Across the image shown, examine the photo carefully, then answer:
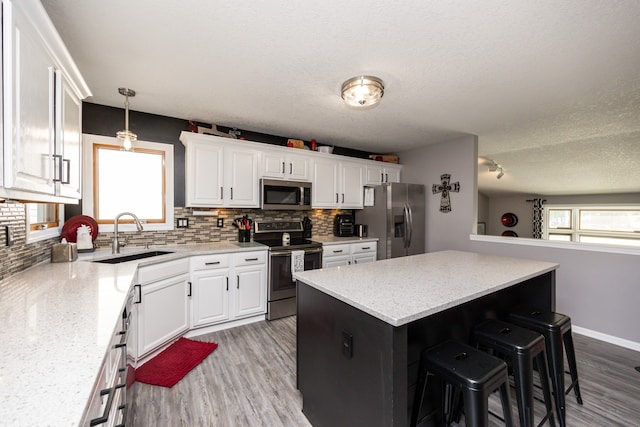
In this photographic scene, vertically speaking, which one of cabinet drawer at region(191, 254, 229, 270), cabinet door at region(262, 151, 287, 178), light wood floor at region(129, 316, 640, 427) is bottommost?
light wood floor at region(129, 316, 640, 427)

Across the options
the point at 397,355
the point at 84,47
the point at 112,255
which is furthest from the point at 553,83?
the point at 112,255

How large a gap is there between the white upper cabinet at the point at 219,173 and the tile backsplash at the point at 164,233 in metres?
0.31

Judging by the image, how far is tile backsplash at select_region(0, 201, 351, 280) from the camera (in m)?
1.59

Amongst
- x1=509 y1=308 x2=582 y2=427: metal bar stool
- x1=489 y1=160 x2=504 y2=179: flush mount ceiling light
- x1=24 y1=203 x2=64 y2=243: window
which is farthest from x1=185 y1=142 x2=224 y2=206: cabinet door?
x1=489 y1=160 x2=504 y2=179: flush mount ceiling light

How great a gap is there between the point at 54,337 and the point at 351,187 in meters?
3.75

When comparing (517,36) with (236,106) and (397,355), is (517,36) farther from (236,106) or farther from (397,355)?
(236,106)

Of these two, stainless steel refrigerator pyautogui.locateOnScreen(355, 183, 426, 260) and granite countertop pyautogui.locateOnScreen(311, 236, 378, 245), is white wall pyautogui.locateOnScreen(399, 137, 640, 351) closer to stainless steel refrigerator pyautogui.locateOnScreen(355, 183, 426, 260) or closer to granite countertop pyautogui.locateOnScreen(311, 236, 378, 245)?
stainless steel refrigerator pyautogui.locateOnScreen(355, 183, 426, 260)

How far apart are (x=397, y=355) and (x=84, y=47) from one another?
269 centimetres

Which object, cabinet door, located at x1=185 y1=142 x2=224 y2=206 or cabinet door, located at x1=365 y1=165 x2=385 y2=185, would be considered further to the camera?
cabinet door, located at x1=365 y1=165 x2=385 y2=185

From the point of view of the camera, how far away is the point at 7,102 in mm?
971

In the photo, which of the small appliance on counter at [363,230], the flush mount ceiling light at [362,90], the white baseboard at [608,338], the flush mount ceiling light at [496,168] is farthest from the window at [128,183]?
the flush mount ceiling light at [496,168]

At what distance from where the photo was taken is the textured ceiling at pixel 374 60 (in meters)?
1.50

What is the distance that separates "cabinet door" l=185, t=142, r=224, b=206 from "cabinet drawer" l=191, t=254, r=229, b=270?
2.14 feet

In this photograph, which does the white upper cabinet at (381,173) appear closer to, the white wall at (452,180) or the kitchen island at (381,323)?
the white wall at (452,180)
